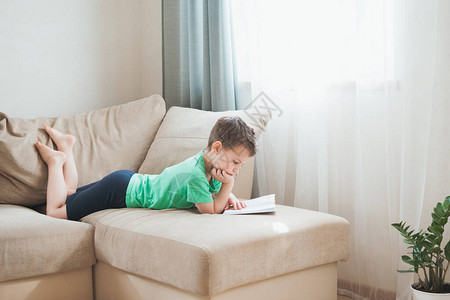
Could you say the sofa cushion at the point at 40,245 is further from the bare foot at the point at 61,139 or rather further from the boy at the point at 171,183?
the bare foot at the point at 61,139

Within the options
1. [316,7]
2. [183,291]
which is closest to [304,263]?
[183,291]

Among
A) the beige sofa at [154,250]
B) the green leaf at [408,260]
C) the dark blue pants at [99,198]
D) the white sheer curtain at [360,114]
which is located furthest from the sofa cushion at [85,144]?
the green leaf at [408,260]

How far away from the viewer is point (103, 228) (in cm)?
217

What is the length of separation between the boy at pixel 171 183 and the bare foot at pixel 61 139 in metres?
0.01

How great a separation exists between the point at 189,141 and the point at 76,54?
1.22 metres

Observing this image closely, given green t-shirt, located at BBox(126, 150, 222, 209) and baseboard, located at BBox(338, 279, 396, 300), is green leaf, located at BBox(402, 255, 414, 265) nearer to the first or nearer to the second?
baseboard, located at BBox(338, 279, 396, 300)

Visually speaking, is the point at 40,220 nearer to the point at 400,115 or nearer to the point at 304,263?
the point at 304,263

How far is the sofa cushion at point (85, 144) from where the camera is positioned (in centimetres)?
256

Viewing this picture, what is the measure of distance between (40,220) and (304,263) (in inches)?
41.5

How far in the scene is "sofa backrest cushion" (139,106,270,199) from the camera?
2688mm

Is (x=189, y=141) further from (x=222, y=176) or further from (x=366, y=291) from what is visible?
(x=366, y=291)

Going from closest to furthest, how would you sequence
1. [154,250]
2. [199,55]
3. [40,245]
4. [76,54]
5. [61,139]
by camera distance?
[154,250], [40,245], [61,139], [199,55], [76,54]

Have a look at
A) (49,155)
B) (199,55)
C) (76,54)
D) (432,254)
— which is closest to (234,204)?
(432,254)

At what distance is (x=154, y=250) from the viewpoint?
6.28 feet
